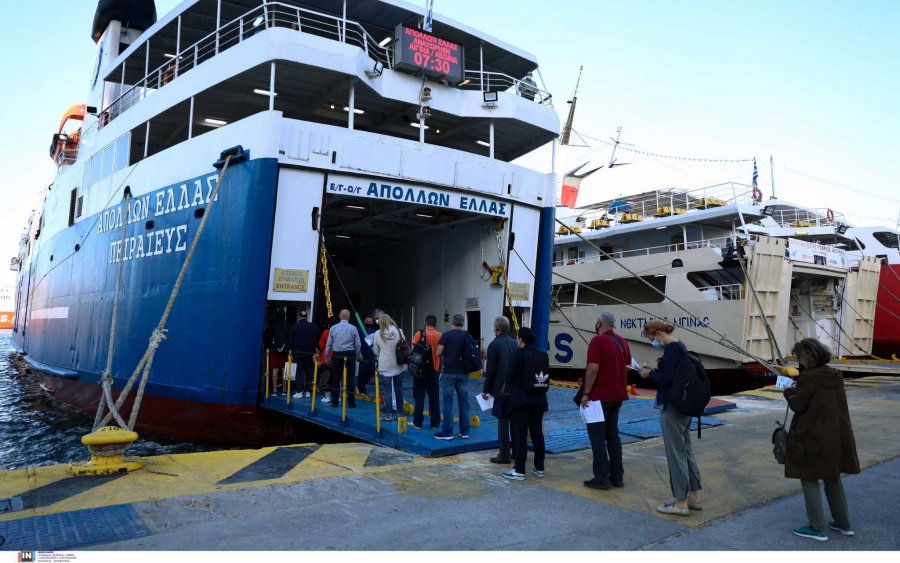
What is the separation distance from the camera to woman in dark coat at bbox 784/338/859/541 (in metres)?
3.70

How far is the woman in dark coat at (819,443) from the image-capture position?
12.1ft

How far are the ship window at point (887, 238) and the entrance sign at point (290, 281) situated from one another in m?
20.7

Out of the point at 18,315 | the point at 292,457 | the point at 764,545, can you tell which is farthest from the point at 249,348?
the point at 18,315

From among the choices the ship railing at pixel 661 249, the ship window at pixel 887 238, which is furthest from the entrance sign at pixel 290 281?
the ship window at pixel 887 238

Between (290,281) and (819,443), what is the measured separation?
7.57 m

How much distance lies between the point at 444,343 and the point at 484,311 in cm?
594

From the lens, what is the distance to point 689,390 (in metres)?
4.33

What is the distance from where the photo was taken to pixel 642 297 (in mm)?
19875

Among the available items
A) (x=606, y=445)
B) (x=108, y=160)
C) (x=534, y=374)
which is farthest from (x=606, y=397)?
(x=108, y=160)

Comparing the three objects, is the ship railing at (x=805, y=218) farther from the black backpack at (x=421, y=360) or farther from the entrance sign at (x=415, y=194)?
the black backpack at (x=421, y=360)

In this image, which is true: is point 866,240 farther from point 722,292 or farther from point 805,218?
point 722,292

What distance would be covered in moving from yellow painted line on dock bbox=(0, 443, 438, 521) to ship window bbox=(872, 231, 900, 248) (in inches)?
850

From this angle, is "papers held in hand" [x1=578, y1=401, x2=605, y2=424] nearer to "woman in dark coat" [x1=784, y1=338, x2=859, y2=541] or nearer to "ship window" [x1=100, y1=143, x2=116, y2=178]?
"woman in dark coat" [x1=784, y1=338, x2=859, y2=541]
